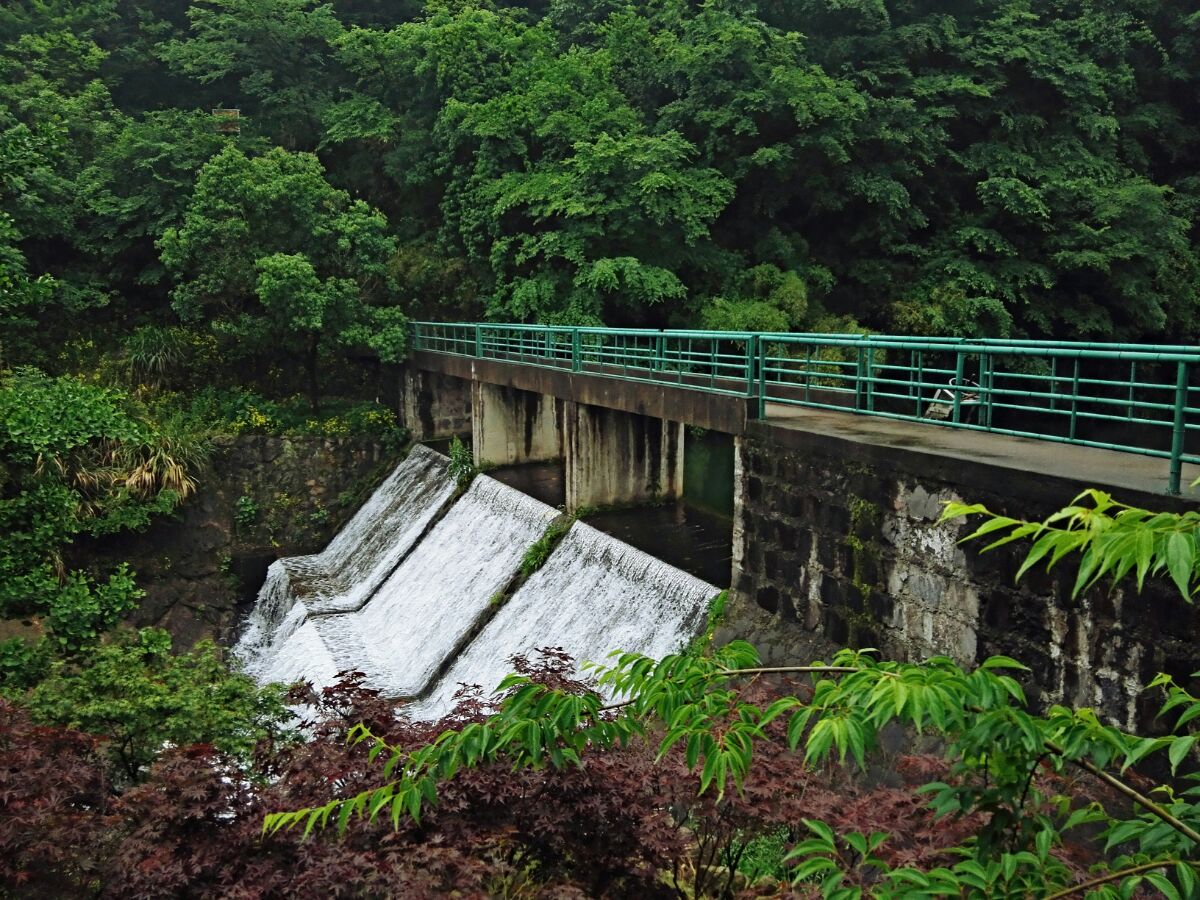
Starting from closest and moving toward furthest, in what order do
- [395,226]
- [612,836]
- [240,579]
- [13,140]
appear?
[612,836] < [13,140] < [240,579] < [395,226]

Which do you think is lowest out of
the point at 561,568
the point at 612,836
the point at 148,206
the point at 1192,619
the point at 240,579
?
the point at 240,579

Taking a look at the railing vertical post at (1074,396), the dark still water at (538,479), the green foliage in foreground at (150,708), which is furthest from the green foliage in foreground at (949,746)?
the dark still water at (538,479)

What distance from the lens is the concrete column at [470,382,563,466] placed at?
1698cm

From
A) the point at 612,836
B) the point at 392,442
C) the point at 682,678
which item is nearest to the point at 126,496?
the point at 392,442

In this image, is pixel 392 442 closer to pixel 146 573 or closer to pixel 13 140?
pixel 146 573

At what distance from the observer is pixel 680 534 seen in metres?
13.1

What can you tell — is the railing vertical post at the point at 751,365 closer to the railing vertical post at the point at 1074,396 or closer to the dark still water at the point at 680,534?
the dark still water at the point at 680,534

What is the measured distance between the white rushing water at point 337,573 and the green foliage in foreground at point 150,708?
5.04 metres

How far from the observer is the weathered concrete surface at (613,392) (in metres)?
9.81

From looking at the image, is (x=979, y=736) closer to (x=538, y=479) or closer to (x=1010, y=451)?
(x=1010, y=451)

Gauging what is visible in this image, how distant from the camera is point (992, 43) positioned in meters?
20.4

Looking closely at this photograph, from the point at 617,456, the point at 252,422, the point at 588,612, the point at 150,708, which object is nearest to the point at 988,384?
the point at 588,612

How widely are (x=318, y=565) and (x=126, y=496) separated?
11.9 ft

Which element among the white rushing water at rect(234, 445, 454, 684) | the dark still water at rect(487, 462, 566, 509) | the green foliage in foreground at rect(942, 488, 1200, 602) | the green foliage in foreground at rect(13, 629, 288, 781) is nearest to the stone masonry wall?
the green foliage in foreground at rect(942, 488, 1200, 602)
